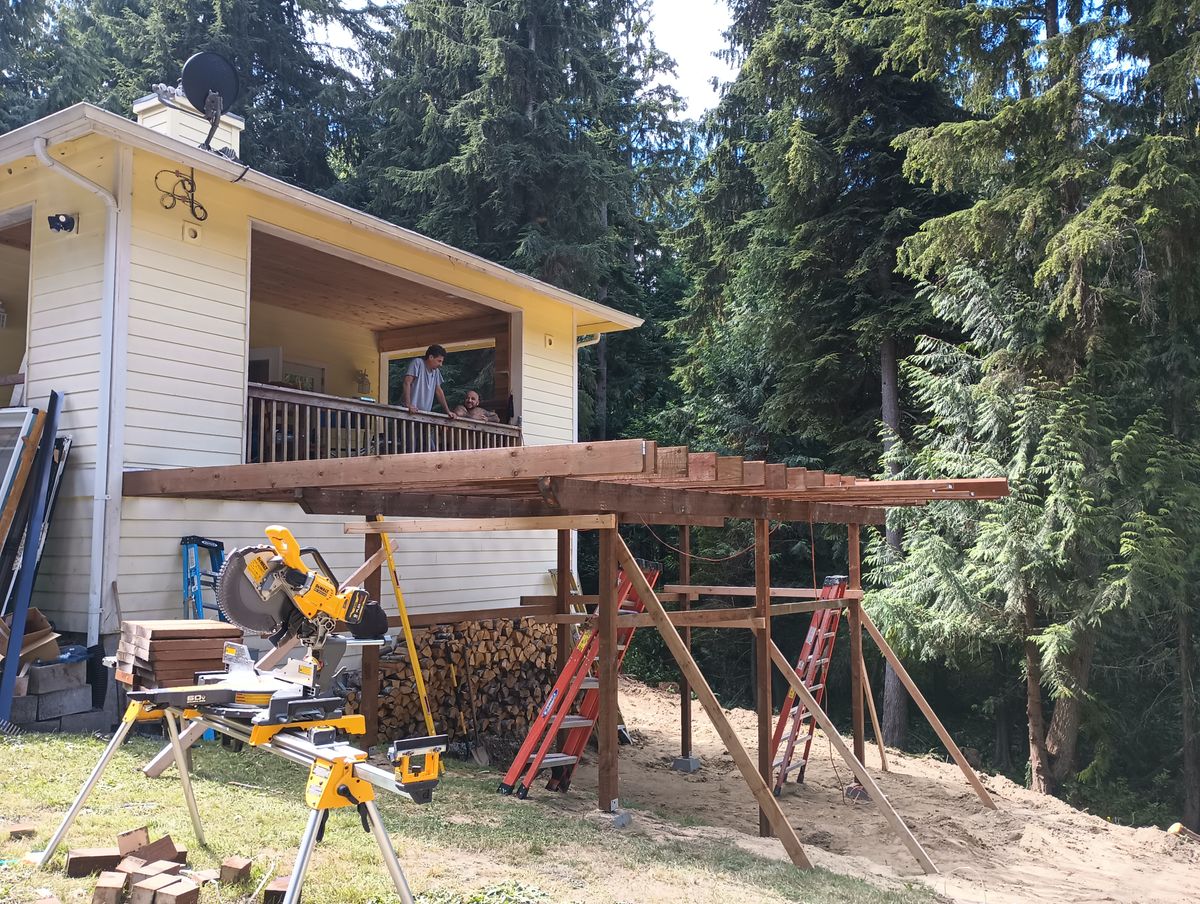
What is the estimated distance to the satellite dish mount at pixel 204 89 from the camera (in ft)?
30.3

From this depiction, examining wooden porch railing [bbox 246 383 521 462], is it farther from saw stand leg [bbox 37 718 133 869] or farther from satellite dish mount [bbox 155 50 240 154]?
saw stand leg [bbox 37 718 133 869]

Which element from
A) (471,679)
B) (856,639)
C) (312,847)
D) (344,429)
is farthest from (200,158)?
(856,639)

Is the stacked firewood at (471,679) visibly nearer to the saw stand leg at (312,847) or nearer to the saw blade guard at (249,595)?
the saw blade guard at (249,595)

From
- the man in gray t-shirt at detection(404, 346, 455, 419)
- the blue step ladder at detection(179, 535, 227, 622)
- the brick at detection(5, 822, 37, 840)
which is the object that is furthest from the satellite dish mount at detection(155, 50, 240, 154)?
the brick at detection(5, 822, 37, 840)

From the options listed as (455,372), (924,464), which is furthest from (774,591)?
(455,372)

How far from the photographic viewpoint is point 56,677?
670 centimetres

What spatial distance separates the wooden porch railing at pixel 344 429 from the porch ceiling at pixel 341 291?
150 centimetres

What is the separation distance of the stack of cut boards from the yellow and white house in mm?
3146

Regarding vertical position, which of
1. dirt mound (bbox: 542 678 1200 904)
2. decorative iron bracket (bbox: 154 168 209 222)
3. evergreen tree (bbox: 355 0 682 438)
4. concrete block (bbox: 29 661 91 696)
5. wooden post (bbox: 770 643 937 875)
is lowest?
dirt mound (bbox: 542 678 1200 904)

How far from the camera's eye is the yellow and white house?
23.7 ft

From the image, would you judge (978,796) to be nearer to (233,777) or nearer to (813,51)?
(233,777)

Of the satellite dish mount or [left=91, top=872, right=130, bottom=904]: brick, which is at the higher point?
the satellite dish mount

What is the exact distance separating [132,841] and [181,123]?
765 cm

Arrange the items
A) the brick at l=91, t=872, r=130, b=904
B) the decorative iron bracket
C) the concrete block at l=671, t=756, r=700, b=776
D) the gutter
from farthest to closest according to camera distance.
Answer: the concrete block at l=671, t=756, r=700, b=776, the decorative iron bracket, the gutter, the brick at l=91, t=872, r=130, b=904
